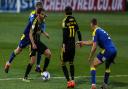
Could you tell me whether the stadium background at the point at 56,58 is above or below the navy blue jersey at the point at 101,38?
below

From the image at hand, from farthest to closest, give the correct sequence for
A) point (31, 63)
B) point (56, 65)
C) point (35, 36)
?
point (56, 65) < point (35, 36) < point (31, 63)

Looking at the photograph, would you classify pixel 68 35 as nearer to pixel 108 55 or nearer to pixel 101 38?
pixel 101 38

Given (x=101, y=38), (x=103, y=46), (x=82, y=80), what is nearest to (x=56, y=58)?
(x=82, y=80)

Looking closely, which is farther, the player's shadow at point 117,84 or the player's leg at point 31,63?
the player's leg at point 31,63

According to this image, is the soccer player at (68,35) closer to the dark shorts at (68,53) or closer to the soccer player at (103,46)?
the dark shorts at (68,53)

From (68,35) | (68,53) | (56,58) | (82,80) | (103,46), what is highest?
(68,35)

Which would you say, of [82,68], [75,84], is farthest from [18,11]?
[75,84]

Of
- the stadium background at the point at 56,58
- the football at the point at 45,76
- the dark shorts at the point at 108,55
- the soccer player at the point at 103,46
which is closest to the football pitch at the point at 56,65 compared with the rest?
the stadium background at the point at 56,58

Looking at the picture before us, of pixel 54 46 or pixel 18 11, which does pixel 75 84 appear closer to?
pixel 54 46

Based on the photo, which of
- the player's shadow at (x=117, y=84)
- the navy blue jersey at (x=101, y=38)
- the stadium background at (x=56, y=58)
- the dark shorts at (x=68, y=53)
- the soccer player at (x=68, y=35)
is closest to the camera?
the navy blue jersey at (x=101, y=38)

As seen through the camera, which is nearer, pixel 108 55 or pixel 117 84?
pixel 108 55

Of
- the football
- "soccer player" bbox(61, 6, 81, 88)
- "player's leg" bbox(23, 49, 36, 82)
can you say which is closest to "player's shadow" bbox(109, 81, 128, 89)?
→ "soccer player" bbox(61, 6, 81, 88)

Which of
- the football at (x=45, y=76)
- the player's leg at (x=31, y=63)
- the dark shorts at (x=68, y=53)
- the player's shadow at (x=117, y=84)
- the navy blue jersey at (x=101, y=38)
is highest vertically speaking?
the navy blue jersey at (x=101, y=38)

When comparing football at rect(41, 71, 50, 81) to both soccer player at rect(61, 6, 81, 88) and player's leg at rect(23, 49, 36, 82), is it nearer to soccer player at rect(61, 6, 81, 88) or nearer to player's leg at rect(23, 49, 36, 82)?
player's leg at rect(23, 49, 36, 82)
